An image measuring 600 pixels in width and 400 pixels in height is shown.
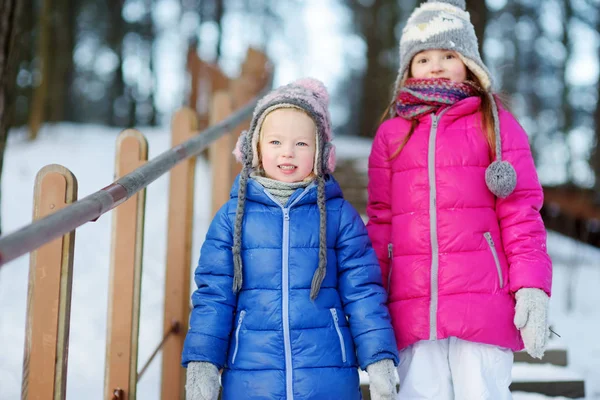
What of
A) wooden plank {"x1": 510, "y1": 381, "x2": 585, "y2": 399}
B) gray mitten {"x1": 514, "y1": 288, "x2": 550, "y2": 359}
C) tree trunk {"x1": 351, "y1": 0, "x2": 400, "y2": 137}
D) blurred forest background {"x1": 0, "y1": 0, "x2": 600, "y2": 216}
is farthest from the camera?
tree trunk {"x1": 351, "y1": 0, "x2": 400, "y2": 137}

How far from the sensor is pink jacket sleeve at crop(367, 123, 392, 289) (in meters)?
2.32

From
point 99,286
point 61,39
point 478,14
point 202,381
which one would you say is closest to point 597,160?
point 478,14

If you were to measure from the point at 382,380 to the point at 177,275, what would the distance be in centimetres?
130

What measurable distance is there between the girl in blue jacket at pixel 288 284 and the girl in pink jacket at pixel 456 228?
22 centimetres

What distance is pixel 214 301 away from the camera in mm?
1988

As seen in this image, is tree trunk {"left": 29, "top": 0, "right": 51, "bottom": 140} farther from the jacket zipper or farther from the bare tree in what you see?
the jacket zipper

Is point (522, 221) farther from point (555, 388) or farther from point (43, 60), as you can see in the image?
point (43, 60)


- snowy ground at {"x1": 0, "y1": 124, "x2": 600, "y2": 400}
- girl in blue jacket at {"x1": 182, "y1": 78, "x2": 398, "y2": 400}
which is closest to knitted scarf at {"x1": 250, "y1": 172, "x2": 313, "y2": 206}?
girl in blue jacket at {"x1": 182, "y1": 78, "x2": 398, "y2": 400}

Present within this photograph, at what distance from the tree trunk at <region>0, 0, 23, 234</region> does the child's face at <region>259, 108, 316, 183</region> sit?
189 centimetres

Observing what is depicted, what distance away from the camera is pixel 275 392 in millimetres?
1896

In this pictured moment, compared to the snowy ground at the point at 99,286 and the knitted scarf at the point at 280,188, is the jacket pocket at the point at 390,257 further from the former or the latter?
the snowy ground at the point at 99,286

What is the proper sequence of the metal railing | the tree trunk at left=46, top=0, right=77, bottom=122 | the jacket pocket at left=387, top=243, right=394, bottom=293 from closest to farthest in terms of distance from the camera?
the metal railing → the jacket pocket at left=387, top=243, right=394, bottom=293 → the tree trunk at left=46, top=0, right=77, bottom=122

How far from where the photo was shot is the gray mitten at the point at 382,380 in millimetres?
1919

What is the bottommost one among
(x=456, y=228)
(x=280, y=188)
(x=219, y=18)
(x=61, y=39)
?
(x=456, y=228)
